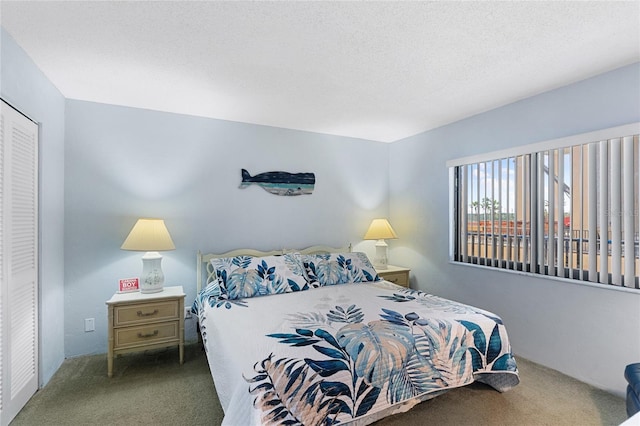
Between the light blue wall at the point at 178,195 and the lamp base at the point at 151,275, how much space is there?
32 cm

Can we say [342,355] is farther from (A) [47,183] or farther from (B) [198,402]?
(A) [47,183]

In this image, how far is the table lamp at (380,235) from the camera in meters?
4.12

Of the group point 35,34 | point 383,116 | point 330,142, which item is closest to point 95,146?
point 35,34

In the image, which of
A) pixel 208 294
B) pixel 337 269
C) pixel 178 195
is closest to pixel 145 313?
pixel 208 294

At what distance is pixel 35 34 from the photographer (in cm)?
197

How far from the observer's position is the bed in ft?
5.06

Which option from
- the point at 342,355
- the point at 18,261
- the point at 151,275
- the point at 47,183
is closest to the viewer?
the point at 342,355

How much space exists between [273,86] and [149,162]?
62.1 inches

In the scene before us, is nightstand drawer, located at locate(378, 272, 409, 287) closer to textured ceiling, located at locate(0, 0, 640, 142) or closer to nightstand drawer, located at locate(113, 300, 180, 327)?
textured ceiling, located at locate(0, 0, 640, 142)

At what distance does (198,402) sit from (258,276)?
3.54 ft

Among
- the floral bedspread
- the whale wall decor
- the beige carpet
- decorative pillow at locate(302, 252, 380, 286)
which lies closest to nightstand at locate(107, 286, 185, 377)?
the beige carpet

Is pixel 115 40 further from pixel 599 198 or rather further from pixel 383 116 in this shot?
pixel 599 198

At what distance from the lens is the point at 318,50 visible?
215 centimetres

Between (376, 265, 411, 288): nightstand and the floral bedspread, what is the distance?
1290 millimetres
